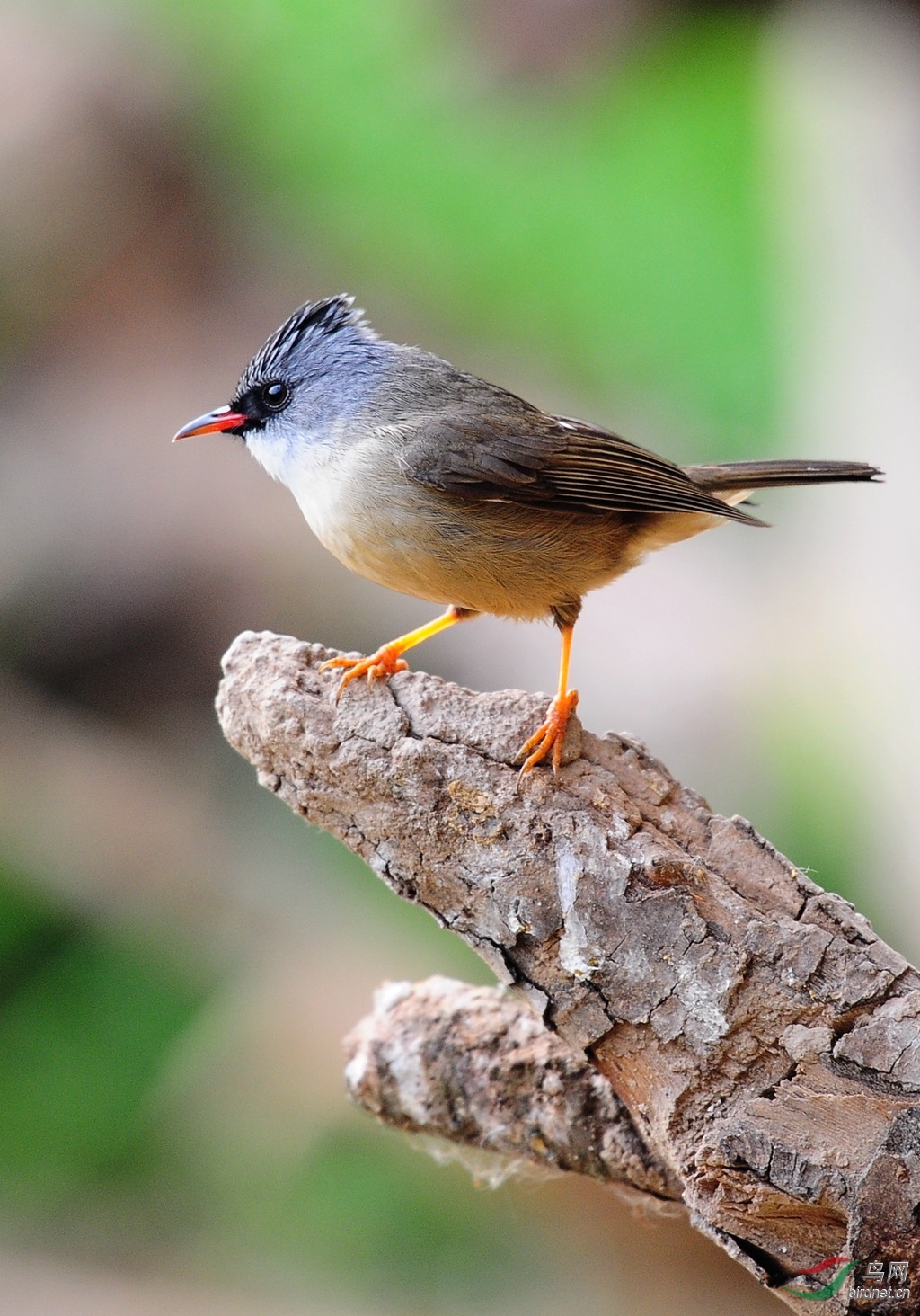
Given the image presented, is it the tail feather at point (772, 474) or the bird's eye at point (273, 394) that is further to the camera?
the bird's eye at point (273, 394)

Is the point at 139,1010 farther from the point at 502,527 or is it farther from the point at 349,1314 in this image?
the point at 502,527

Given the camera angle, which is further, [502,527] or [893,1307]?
[502,527]

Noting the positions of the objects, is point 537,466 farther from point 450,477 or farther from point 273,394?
point 273,394

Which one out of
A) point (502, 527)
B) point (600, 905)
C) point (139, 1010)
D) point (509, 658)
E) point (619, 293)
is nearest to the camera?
point (600, 905)

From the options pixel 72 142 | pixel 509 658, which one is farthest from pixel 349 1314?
pixel 72 142

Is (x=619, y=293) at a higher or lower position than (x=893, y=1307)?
higher

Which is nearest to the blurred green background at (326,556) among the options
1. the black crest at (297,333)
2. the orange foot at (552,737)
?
the orange foot at (552,737)

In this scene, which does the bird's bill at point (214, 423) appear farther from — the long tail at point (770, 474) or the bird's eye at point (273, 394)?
the long tail at point (770, 474)
